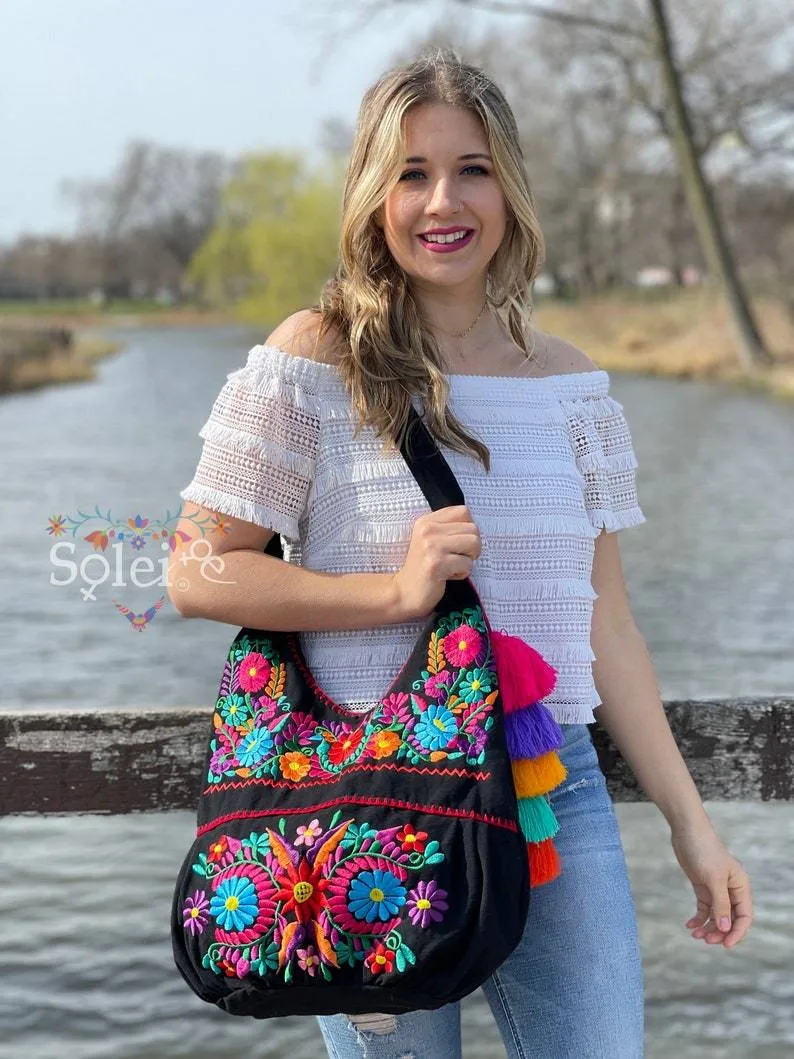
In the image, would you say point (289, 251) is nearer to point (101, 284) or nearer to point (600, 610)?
point (101, 284)

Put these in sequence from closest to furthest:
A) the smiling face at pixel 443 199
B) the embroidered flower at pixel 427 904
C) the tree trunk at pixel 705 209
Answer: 1. the embroidered flower at pixel 427 904
2. the smiling face at pixel 443 199
3. the tree trunk at pixel 705 209

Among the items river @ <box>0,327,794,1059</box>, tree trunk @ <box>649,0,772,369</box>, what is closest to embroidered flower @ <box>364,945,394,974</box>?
river @ <box>0,327,794,1059</box>

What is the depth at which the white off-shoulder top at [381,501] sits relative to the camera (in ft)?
5.67

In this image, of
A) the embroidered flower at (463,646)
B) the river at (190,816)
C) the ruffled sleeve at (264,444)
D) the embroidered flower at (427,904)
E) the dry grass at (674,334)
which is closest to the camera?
the embroidered flower at (427,904)

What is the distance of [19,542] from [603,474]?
27.5 ft

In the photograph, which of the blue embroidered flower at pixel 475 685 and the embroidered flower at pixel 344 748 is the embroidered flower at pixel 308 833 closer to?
the embroidered flower at pixel 344 748

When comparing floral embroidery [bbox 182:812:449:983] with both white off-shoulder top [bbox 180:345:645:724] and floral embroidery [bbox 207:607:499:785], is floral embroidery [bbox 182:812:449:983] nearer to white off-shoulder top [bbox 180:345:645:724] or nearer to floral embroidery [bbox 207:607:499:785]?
floral embroidery [bbox 207:607:499:785]

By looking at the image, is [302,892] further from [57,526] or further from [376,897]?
[57,526]

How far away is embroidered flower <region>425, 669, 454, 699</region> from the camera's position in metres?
1.61

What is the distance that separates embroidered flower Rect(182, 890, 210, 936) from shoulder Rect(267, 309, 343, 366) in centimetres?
69

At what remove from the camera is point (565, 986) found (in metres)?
1.71

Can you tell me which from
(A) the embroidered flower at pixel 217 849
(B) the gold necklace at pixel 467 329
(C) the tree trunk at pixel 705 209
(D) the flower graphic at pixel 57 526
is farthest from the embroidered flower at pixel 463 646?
(C) the tree trunk at pixel 705 209

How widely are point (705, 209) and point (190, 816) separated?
18921 mm

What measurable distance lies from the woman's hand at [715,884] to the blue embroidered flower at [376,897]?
1.80 feet
